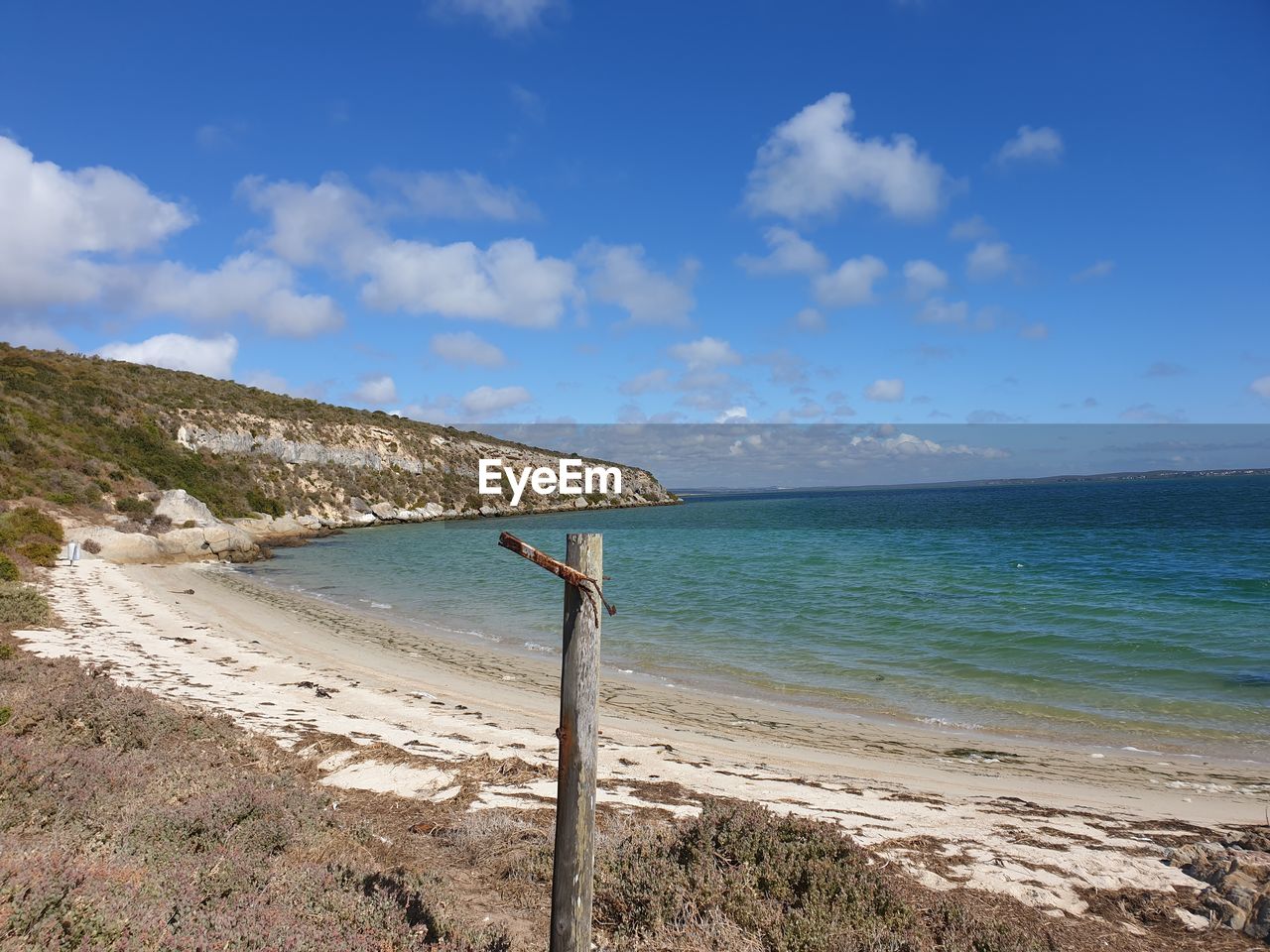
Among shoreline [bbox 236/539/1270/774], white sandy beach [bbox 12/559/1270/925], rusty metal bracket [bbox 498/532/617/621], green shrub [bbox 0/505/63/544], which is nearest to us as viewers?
rusty metal bracket [bbox 498/532/617/621]

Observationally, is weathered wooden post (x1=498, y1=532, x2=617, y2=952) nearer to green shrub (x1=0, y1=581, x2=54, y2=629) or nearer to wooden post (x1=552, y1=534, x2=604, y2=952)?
wooden post (x1=552, y1=534, x2=604, y2=952)

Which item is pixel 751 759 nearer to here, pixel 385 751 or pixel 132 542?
pixel 385 751

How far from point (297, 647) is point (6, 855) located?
14.6m

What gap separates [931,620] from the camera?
2267cm

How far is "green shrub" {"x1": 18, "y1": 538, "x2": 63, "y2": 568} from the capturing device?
25219 mm

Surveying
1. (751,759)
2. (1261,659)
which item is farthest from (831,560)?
(751,759)

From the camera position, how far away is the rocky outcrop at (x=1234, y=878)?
553 centimetres

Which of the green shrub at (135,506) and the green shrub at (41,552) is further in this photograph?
the green shrub at (135,506)

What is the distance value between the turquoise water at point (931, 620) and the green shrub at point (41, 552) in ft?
28.3

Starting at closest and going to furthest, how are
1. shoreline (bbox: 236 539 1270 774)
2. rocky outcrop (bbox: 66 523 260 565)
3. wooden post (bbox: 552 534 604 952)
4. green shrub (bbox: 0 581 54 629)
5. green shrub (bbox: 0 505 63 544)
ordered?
wooden post (bbox: 552 534 604 952) → shoreline (bbox: 236 539 1270 774) → green shrub (bbox: 0 581 54 629) → green shrub (bbox: 0 505 63 544) → rocky outcrop (bbox: 66 523 260 565)

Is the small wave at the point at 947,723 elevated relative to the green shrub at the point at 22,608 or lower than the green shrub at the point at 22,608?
lower

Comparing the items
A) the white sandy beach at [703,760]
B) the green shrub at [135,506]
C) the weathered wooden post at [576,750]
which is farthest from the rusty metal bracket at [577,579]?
the green shrub at [135,506]

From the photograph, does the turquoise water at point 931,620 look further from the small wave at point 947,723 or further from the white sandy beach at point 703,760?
the white sandy beach at point 703,760

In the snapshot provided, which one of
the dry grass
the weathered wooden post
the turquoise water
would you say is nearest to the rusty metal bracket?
the weathered wooden post
